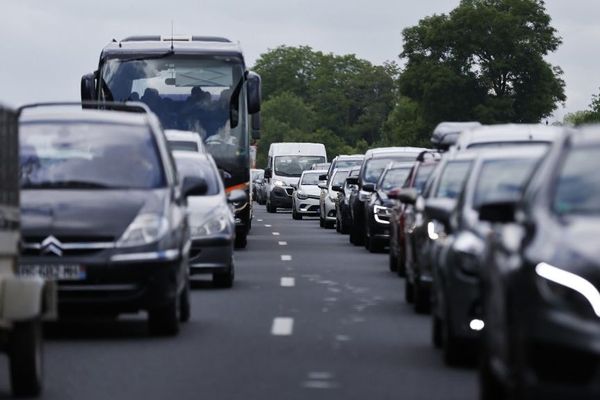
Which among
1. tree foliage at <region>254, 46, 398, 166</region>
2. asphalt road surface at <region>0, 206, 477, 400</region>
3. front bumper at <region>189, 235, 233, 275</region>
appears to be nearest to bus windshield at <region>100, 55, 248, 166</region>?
asphalt road surface at <region>0, 206, 477, 400</region>

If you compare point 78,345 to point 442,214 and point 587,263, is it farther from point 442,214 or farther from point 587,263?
point 587,263

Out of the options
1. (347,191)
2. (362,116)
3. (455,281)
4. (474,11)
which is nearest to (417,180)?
(455,281)

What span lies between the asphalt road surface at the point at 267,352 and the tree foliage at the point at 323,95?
173933mm

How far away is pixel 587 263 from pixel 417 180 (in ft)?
49.2

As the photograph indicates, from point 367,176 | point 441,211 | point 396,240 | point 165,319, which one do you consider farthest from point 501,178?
point 367,176

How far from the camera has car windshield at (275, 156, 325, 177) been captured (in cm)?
6431

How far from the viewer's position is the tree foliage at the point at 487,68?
108m

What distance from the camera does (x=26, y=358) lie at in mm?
10148

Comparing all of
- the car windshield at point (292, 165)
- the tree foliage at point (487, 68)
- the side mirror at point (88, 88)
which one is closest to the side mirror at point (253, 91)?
the side mirror at point (88, 88)

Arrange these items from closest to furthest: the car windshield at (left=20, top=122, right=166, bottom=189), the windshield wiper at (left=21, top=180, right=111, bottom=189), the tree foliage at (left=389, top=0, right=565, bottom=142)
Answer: the windshield wiper at (left=21, top=180, right=111, bottom=189) < the car windshield at (left=20, top=122, right=166, bottom=189) < the tree foliage at (left=389, top=0, right=565, bottom=142)

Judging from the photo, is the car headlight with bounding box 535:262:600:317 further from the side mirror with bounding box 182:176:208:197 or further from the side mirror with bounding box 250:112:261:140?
the side mirror with bounding box 250:112:261:140

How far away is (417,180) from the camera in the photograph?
22609 mm

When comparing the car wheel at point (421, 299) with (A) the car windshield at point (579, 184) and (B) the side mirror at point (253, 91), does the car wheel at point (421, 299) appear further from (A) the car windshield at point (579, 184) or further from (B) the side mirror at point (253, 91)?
(B) the side mirror at point (253, 91)

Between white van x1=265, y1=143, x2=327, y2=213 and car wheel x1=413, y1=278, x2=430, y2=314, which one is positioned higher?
car wheel x1=413, y1=278, x2=430, y2=314
